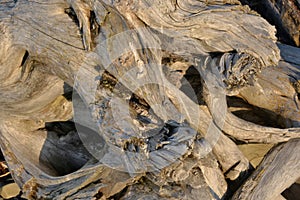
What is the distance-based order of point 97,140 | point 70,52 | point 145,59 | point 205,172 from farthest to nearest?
point 97,140, point 205,172, point 70,52, point 145,59

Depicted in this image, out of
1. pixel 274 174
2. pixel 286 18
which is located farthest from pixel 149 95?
pixel 286 18

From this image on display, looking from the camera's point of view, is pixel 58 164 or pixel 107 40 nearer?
pixel 107 40

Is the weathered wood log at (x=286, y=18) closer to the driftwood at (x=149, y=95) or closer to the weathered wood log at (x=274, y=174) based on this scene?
the driftwood at (x=149, y=95)

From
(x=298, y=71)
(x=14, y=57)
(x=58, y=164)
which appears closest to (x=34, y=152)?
(x=58, y=164)

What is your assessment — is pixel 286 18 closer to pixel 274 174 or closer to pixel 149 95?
pixel 274 174

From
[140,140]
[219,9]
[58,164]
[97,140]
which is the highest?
[219,9]

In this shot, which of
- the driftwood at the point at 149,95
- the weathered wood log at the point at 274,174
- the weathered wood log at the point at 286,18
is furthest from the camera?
the weathered wood log at the point at 286,18

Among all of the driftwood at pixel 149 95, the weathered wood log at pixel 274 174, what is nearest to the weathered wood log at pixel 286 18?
the driftwood at pixel 149 95

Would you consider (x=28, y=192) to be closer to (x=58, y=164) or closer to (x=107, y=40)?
(x=58, y=164)
